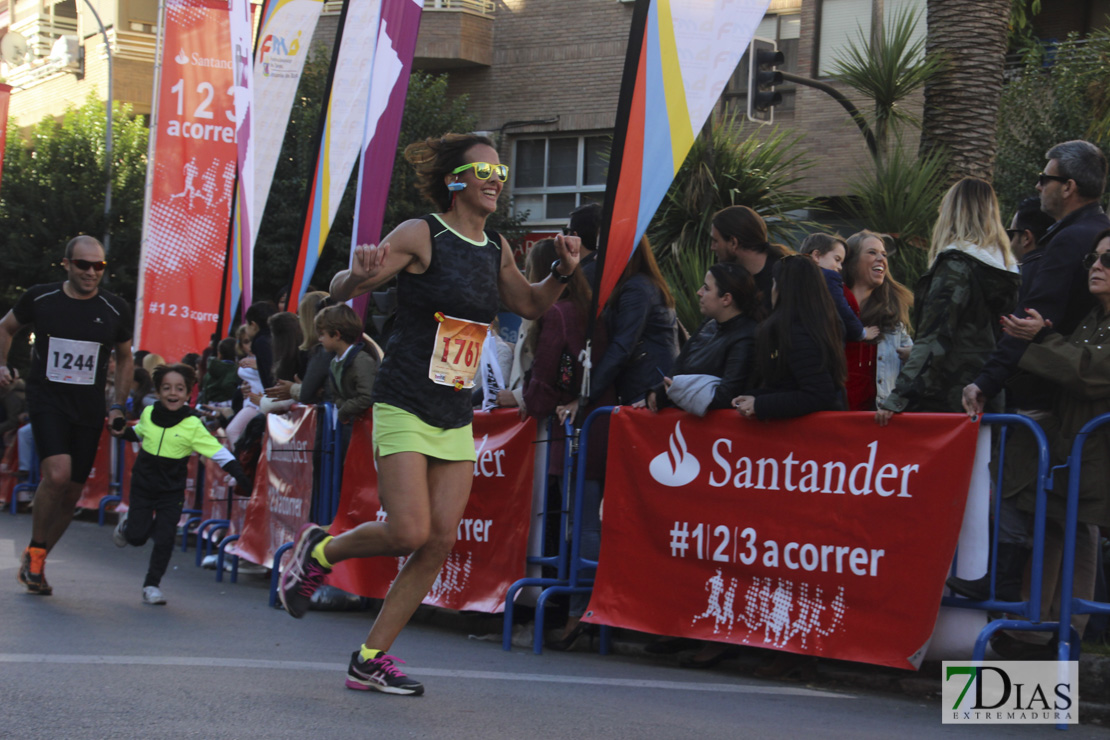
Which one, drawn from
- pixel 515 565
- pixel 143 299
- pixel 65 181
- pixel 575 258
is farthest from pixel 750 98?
pixel 65 181

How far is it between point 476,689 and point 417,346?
138cm

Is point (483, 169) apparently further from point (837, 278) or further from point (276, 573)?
point (276, 573)

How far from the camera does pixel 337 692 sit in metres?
5.09

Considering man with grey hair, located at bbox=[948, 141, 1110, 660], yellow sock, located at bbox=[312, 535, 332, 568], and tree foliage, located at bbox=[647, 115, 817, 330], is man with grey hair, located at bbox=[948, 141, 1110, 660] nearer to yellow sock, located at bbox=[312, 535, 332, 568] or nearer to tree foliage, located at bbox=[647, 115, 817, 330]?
yellow sock, located at bbox=[312, 535, 332, 568]

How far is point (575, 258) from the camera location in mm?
5426

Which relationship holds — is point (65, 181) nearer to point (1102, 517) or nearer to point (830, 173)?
point (830, 173)

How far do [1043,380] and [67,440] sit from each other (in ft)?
18.4

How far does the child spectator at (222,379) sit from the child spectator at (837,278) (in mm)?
6615

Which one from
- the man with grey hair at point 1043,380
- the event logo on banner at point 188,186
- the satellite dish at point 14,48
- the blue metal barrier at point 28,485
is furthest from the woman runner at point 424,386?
the satellite dish at point 14,48

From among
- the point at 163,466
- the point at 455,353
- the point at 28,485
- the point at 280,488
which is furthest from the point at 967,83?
the point at 28,485

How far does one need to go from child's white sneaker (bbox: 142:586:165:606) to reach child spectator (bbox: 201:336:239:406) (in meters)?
4.54

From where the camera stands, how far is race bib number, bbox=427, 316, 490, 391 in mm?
5184

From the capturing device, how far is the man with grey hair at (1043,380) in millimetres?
5363

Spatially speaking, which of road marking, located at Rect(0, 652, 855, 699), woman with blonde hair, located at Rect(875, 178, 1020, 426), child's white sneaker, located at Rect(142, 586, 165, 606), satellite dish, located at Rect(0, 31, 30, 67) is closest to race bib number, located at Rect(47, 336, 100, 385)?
child's white sneaker, located at Rect(142, 586, 165, 606)
